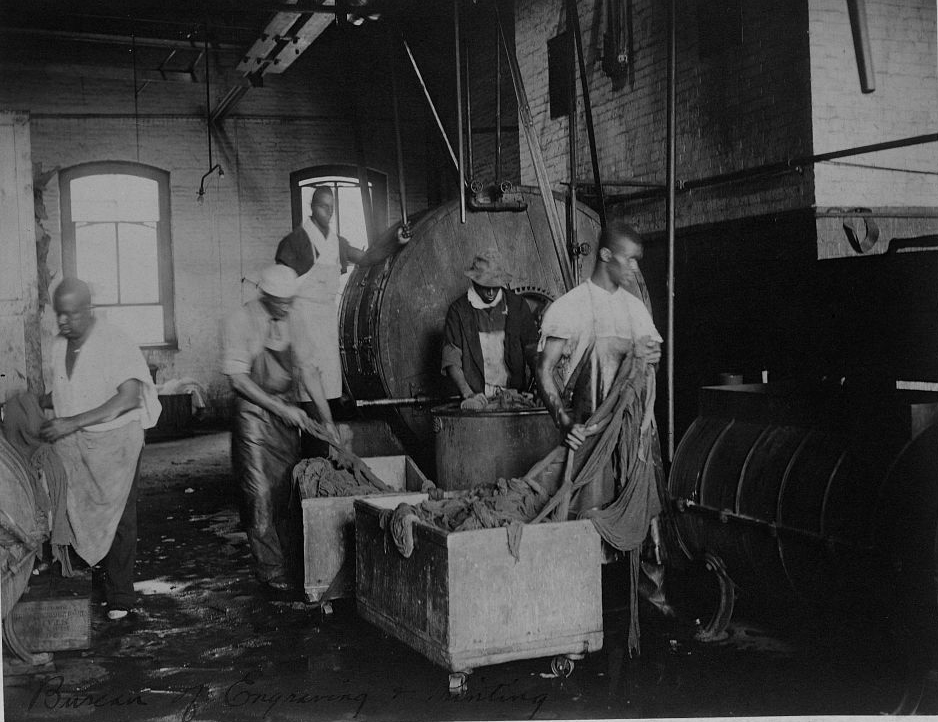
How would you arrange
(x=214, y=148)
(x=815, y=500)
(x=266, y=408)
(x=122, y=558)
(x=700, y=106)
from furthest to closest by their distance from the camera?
(x=214, y=148)
(x=700, y=106)
(x=266, y=408)
(x=122, y=558)
(x=815, y=500)

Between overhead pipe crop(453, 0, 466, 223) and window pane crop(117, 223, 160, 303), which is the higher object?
overhead pipe crop(453, 0, 466, 223)

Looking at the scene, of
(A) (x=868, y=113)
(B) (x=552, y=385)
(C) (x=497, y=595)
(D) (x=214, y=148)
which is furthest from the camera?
(D) (x=214, y=148)

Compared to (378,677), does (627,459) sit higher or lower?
higher

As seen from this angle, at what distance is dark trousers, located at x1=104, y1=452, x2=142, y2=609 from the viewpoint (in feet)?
15.5

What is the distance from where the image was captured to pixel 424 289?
679cm

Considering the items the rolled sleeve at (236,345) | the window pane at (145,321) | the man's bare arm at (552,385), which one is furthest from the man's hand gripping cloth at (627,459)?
the window pane at (145,321)

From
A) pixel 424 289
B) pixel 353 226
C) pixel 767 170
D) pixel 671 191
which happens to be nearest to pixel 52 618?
pixel 424 289

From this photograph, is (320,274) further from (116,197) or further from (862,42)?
(862,42)

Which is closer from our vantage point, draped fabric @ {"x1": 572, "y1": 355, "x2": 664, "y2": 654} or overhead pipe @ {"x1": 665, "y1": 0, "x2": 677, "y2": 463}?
draped fabric @ {"x1": 572, "y1": 355, "x2": 664, "y2": 654}

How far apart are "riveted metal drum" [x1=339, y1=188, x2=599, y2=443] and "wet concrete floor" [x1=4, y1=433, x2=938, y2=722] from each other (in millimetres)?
2099

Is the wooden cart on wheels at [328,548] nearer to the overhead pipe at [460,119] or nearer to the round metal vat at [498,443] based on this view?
the round metal vat at [498,443]

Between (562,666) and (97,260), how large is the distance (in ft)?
11.7

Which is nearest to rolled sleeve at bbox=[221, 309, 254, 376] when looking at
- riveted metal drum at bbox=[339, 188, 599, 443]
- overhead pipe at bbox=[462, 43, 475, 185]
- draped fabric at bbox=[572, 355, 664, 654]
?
riveted metal drum at bbox=[339, 188, 599, 443]

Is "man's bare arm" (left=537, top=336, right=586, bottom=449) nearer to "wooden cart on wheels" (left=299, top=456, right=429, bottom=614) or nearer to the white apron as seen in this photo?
"wooden cart on wheels" (left=299, top=456, right=429, bottom=614)
